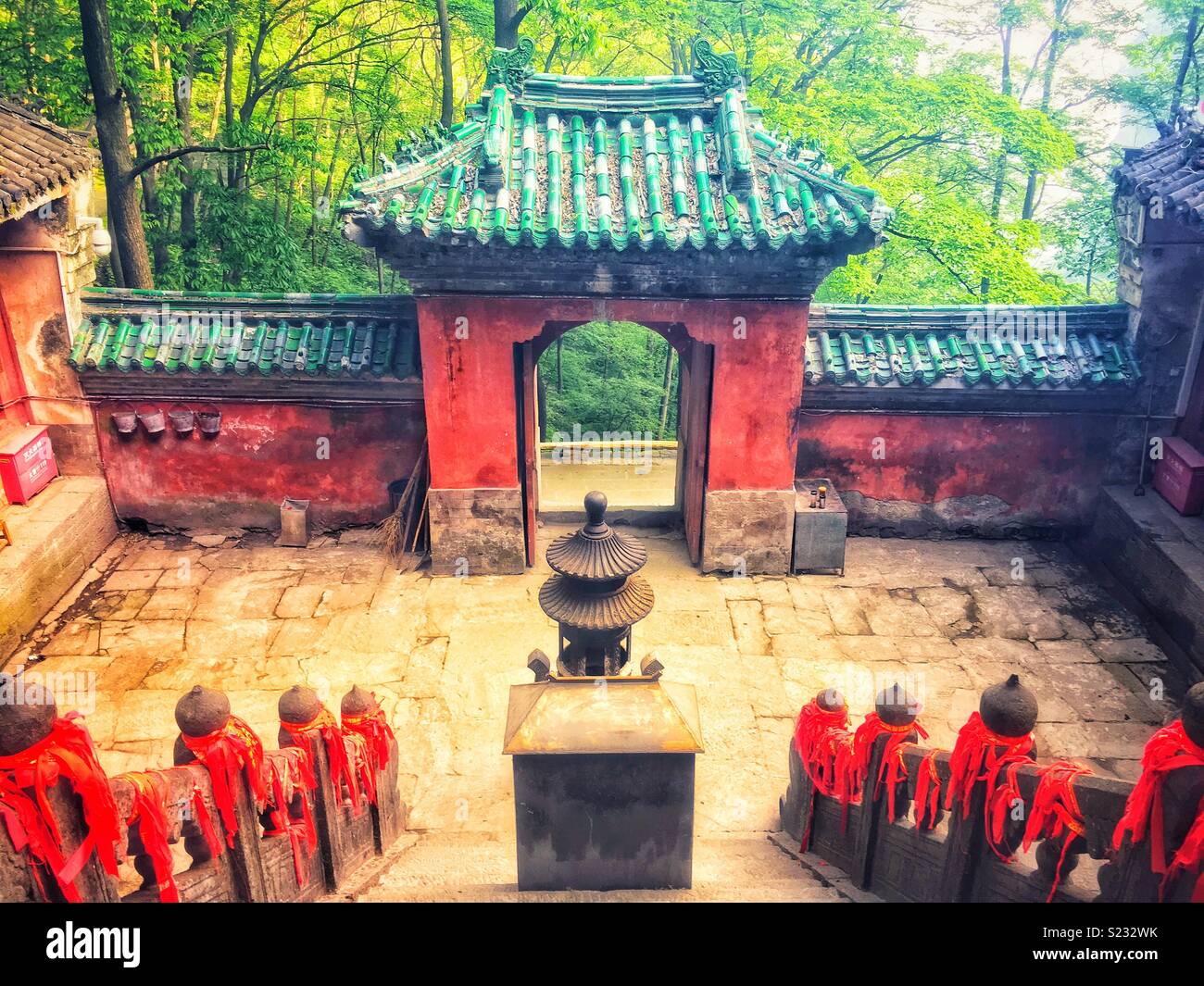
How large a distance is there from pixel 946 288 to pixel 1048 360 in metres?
11.6

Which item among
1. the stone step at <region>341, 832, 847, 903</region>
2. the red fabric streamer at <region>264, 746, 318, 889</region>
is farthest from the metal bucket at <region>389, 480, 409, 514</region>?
the red fabric streamer at <region>264, 746, 318, 889</region>

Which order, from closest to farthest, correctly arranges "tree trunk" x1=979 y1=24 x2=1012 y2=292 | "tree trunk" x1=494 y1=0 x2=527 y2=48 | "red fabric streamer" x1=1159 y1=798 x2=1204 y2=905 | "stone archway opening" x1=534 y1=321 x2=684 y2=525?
"red fabric streamer" x1=1159 y1=798 x2=1204 y2=905 → "tree trunk" x1=494 y1=0 x2=527 y2=48 → "stone archway opening" x1=534 y1=321 x2=684 y2=525 → "tree trunk" x1=979 y1=24 x2=1012 y2=292

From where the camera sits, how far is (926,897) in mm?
4902

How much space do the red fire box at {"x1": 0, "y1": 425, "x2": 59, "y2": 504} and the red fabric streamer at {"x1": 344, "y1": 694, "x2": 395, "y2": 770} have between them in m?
6.29

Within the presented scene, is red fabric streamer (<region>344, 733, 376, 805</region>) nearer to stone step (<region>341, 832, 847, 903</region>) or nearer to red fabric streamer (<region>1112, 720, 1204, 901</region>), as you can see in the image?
stone step (<region>341, 832, 847, 903</region>)

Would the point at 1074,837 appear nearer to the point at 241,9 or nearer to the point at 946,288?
the point at 241,9

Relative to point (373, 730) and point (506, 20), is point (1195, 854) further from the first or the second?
point (506, 20)

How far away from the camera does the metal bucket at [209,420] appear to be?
10.3 meters

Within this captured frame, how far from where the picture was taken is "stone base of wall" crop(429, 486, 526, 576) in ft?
32.2

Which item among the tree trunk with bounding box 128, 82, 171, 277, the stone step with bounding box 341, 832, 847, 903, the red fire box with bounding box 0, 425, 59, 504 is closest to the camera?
the stone step with bounding box 341, 832, 847, 903

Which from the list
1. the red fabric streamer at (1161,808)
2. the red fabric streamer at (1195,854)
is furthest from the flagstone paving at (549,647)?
the red fabric streamer at (1195,854)

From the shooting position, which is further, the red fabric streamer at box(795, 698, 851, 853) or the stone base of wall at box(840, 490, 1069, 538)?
the stone base of wall at box(840, 490, 1069, 538)

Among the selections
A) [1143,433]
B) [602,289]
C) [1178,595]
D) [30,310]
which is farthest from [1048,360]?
[30,310]

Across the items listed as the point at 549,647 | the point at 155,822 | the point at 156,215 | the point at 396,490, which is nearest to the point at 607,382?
the point at 156,215
